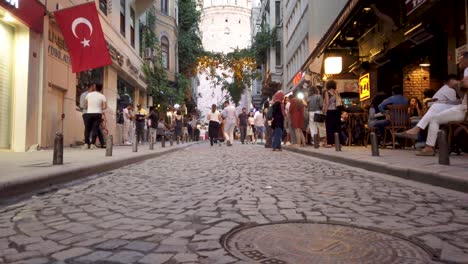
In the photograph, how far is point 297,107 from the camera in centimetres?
1384

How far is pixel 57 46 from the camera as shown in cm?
1295

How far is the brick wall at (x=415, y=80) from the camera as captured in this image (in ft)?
44.4

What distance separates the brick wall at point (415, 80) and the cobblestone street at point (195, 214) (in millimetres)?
8605

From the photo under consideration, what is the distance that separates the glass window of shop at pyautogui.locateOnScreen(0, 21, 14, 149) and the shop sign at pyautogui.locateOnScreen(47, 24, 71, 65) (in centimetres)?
135

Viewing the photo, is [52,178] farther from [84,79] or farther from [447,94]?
[84,79]

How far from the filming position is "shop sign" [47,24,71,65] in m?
12.4

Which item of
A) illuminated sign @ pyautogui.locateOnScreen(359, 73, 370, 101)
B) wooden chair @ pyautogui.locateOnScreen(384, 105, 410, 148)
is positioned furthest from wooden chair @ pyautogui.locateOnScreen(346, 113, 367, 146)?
wooden chair @ pyautogui.locateOnScreen(384, 105, 410, 148)

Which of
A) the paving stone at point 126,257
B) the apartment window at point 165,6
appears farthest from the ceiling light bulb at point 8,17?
the apartment window at point 165,6

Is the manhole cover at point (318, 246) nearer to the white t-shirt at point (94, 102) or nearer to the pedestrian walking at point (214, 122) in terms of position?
the white t-shirt at point (94, 102)

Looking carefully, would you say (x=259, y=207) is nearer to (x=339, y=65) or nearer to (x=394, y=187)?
(x=394, y=187)

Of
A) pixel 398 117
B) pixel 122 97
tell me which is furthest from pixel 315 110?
pixel 122 97

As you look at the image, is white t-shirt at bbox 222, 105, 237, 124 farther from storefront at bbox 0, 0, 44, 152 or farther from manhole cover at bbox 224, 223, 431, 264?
manhole cover at bbox 224, 223, 431, 264

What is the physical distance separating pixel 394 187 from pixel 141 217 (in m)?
3.23

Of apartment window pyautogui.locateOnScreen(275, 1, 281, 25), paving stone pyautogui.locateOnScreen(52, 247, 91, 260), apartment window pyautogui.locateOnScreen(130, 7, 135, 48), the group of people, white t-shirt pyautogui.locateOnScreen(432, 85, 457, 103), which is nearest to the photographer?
paving stone pyautogui.locateOnScreen(52, 247, 91, 260)
